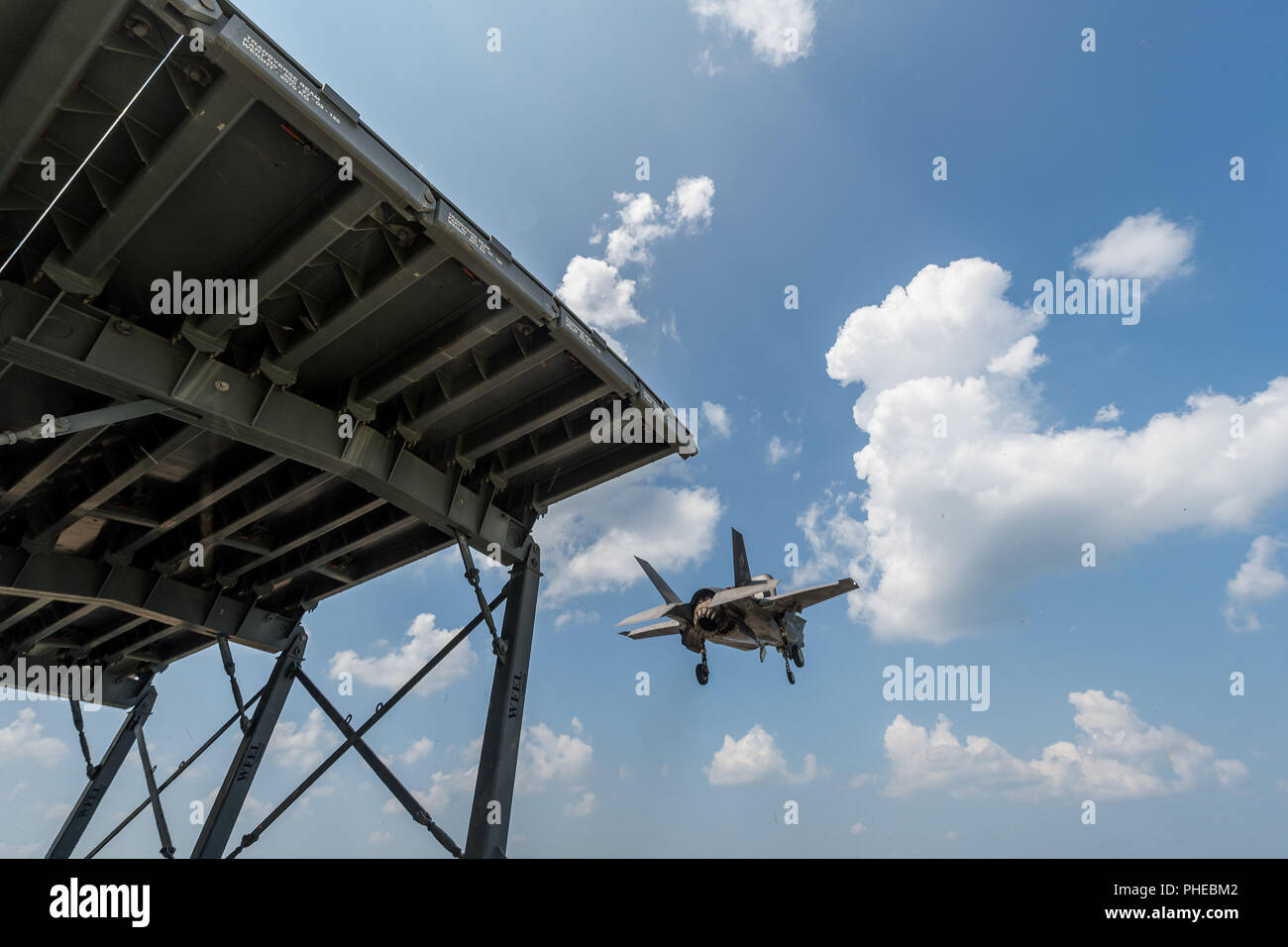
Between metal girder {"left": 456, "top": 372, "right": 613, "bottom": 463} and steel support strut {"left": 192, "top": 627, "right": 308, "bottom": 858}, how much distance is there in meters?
8.24

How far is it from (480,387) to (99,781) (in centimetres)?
1961

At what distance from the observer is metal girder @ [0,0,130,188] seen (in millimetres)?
6352

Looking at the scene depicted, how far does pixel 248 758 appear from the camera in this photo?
48.5 ft

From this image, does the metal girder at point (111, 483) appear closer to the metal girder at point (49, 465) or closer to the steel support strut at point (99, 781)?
the metal girder at point (49, 465)

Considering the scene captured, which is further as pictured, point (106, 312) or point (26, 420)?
point (26, 420)

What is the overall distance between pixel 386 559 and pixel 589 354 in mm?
8504

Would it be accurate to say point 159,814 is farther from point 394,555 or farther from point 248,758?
point 394,555

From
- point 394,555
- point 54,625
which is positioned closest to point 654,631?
point 394,555

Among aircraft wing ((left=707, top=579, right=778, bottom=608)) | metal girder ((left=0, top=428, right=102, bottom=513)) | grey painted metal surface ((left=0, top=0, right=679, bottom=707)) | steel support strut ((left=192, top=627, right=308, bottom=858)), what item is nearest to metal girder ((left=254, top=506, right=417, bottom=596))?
grey painted metal surface ((left=0, top=0, right=679, bottom=707))

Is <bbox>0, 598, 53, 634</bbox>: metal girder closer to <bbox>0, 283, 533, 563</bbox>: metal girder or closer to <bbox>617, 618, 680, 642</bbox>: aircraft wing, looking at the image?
<bbox>0, 283, 533, 563</bbox>: metal girder

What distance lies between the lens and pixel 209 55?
22.1ft
